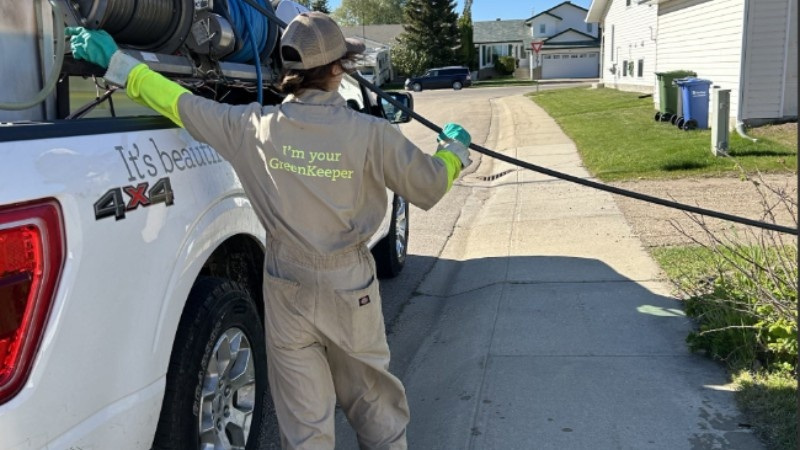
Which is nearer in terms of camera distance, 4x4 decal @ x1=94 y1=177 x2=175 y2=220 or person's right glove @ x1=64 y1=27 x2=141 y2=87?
4x4 decal @ x1=94 y1=177 x2=175 y2=220

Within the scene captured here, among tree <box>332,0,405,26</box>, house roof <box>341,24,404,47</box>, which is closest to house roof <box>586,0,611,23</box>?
house roof <box>341,24,404,47</box>

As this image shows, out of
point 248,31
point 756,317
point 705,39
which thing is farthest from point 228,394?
point 705,39

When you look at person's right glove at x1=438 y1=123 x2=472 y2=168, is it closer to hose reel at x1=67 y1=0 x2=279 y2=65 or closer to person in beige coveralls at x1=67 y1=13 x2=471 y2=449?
person in beige coveralls at x1=67 y1=13 x2=471 y2=449

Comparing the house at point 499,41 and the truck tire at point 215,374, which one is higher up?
the house at point 499,41

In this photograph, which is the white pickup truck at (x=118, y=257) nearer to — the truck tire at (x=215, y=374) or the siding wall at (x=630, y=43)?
the truck tire at (x=215, y=374)

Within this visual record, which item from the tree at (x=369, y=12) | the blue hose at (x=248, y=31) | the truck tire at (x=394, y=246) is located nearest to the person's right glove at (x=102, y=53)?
the blue hose at (x=248, y=31)

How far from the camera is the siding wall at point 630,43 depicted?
28.6 metres

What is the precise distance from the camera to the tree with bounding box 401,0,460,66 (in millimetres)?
63781

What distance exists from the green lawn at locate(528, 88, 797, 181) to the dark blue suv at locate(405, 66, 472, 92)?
33461 mm

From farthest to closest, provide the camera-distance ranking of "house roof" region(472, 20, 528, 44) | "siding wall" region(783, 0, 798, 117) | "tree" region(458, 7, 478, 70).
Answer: "house roof" region(472, 20, 528, 44) < "tree" region(458, 7, 478, 70) < "siding wall" region(783, 0, 798, 117)

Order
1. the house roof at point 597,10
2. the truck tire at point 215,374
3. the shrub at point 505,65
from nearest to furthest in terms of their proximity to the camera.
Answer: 1. the truck tire at point 215,374
2. the house roof at point 597,10
3. the shrub at point 505,65

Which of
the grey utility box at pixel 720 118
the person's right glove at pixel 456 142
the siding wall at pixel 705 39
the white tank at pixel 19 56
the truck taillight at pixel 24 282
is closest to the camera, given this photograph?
the truck taillight at pixel 24 282

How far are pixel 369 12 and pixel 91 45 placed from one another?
9927cm

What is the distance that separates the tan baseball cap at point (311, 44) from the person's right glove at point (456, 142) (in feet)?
1.87
